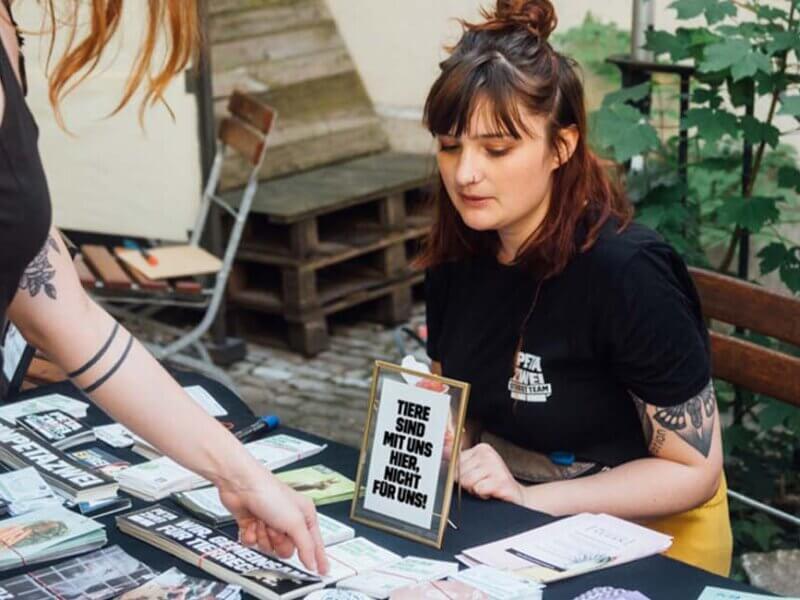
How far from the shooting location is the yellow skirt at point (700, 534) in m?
2.61

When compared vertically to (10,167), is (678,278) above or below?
below

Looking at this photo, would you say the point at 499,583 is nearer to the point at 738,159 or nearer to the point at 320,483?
→ the point at 320,483

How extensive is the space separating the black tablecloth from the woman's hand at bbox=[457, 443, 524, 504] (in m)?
0.02

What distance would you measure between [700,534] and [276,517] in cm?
104

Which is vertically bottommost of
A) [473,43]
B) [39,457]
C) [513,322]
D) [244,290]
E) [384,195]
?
[244,290]

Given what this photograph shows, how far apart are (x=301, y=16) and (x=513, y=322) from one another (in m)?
4.42

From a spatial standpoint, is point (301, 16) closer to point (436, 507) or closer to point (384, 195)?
point (384, 195)

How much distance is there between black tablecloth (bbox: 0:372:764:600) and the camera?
80.5 inches

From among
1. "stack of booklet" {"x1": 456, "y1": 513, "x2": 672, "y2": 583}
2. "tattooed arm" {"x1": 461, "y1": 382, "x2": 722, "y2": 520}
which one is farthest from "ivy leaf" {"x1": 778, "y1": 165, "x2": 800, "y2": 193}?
"stack of booklet" {"x1": 456, "y1": 513, "x2": 672, "y2": 583}

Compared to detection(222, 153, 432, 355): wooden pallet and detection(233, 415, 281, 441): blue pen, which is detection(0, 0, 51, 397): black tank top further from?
detection(222, 153, 432, 355): wooden pallet

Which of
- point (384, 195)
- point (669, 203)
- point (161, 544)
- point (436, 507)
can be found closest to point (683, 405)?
point (436, 507)

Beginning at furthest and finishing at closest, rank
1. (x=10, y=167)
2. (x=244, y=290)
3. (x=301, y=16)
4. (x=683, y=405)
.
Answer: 1. (x=301, y=16)
2. (x=244, y=290)
3. (x=683, y=405)
4. (x=10, y=167)

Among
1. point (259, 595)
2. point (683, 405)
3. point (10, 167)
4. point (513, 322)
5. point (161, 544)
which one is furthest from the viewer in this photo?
point (513, 322)

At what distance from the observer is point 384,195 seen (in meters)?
6.37
